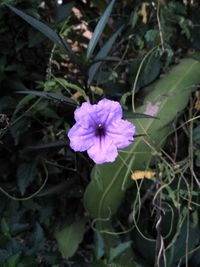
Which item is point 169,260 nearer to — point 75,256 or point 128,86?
point 75,256

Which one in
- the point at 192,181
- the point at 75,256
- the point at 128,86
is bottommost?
the point at 75,256

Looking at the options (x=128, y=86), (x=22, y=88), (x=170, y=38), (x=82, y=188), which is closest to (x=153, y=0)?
(x=170, y=38)

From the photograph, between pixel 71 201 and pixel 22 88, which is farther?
pixel 71 201

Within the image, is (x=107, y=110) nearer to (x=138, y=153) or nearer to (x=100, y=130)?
(x=100, y=130)

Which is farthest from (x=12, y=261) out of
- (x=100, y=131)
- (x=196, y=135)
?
(x=196, y=135)

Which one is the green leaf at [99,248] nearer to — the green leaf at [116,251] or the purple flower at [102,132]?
the green leaf at [116,251]
